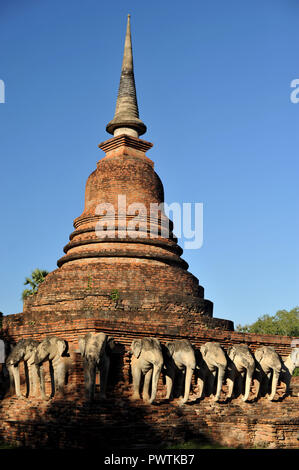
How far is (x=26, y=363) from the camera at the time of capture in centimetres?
1399

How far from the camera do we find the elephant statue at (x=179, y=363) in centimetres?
1335

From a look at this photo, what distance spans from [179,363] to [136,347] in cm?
118

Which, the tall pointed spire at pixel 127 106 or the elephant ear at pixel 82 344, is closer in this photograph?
the elephant ear at pixel 82 344

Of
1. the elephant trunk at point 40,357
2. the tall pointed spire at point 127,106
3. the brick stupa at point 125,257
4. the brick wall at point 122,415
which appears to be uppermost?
the tall pointed spire at point 127,106

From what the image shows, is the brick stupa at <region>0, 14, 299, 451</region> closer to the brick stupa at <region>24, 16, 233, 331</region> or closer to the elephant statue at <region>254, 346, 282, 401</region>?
the brick stupa at <region>24, 16, 233, 331</region>

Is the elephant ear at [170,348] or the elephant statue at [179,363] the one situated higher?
the elephant ear at [170,348]

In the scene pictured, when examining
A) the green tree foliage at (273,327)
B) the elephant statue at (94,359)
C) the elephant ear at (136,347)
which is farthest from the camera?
the green tree foliage at (273,327)

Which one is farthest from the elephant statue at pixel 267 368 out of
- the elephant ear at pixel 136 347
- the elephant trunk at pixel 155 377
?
the elephant ear at pixel 136 347

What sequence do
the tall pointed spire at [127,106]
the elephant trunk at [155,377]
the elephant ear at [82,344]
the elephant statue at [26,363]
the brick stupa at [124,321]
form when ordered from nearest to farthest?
the brick stupa at [124,321], the elephant ear at [82,344], the elephant trunk at [155,377], the elephant statue at [26,363], the tall pointed spire at [127,106]

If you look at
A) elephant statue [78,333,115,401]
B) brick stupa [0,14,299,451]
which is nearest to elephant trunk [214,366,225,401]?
brick stupa [0,14,299,451]

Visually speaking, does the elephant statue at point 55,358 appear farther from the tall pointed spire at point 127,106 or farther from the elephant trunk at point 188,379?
the tall pointed spire at point 127,106

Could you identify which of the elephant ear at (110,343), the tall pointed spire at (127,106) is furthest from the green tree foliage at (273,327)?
the elephant ear at (110,343)

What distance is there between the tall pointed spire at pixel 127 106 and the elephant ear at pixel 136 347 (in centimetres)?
975

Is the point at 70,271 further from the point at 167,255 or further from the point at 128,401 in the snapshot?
the point at 128,401
